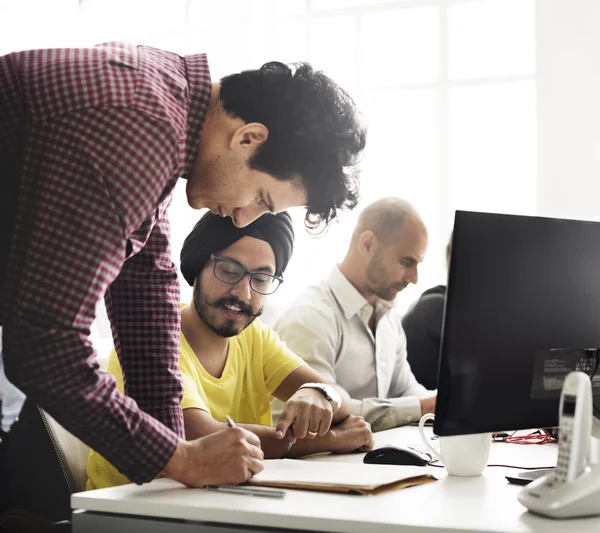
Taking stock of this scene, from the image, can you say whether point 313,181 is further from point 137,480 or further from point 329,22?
point 329,22

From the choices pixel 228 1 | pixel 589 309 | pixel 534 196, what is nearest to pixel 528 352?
pixel 589 309

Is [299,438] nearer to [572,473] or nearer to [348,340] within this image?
[572,473]

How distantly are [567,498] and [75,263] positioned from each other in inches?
26.2

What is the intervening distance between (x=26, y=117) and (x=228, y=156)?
32 cm

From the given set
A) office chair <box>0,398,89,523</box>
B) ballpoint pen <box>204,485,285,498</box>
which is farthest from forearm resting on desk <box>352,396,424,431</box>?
ballpoint pen <box>204,485,285,498</box>

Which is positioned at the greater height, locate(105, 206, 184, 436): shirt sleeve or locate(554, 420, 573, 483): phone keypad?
locate(105, 206, 184, 436): shirt sleeve

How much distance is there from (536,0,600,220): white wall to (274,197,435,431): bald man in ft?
Answer: 3.90

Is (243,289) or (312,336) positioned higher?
(243,289)

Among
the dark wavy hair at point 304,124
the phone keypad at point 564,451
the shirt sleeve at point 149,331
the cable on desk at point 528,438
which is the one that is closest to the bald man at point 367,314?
the cable on desk at point 528,438

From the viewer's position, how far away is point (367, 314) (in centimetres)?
269

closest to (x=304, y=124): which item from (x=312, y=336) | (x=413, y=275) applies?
(x=312, y=336)

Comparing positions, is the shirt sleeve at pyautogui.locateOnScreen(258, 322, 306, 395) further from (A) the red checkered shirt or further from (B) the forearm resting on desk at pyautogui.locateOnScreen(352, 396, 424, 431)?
(A) the red checkered shirt

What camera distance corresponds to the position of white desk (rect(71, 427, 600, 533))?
952mm

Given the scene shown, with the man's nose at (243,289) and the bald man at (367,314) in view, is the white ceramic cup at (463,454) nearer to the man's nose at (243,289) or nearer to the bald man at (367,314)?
the man's nose at (243,289)
